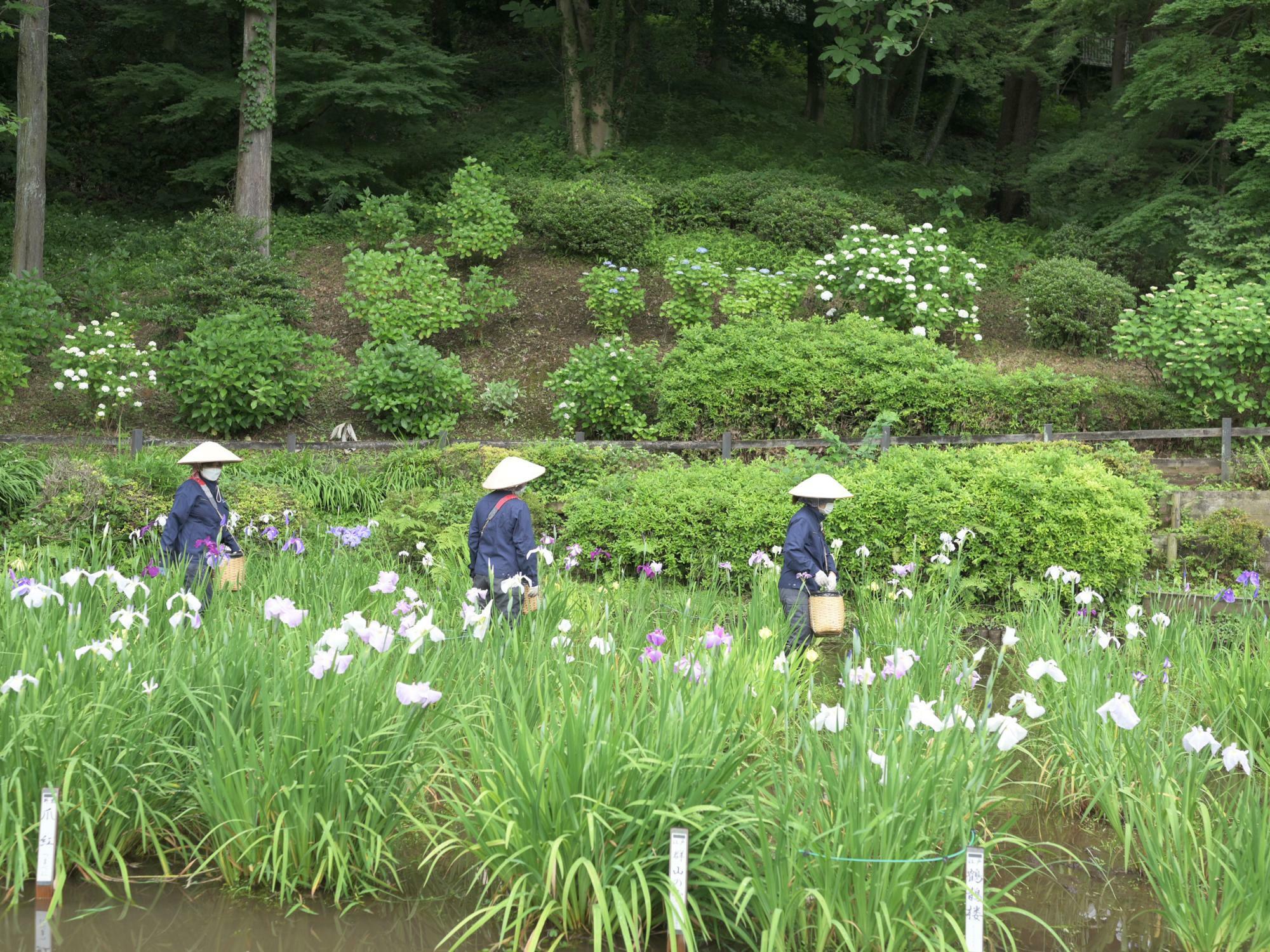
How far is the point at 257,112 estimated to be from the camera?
53.4ft

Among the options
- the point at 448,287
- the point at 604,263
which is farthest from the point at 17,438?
the point at 604,263

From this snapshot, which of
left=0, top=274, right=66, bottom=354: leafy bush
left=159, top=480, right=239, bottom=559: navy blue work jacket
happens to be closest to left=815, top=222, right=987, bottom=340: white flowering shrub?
left=159, top=480, right=239, bottom=559: navy blue work jacket

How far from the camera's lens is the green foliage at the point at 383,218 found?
16766 millimetres

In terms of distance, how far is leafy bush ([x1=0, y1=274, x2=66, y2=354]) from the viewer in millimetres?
13078

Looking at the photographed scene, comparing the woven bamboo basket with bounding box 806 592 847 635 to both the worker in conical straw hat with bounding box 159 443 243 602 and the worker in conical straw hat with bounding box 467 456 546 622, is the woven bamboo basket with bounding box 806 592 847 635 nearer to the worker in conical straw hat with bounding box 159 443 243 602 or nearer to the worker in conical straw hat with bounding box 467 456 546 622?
the worker in conical straw hat with bounding box 467 456 546 622

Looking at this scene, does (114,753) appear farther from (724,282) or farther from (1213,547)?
(724,282)

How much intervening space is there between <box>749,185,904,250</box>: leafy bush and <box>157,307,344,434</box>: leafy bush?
737 cm

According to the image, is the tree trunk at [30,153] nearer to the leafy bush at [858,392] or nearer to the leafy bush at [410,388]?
the leafy bush at [410,388]

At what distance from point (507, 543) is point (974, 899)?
11.5 ft

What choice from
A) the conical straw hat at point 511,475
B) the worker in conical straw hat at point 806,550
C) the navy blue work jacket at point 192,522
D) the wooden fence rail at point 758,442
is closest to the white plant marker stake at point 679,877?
the worker in conical straw hat at point 806,550

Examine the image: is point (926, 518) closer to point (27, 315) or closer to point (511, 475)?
point (511, 475)

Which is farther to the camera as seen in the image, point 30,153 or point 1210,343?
point 30,153

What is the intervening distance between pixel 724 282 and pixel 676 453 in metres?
3.63

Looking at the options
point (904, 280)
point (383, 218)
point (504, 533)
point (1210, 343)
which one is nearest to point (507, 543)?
point (504, 533)
